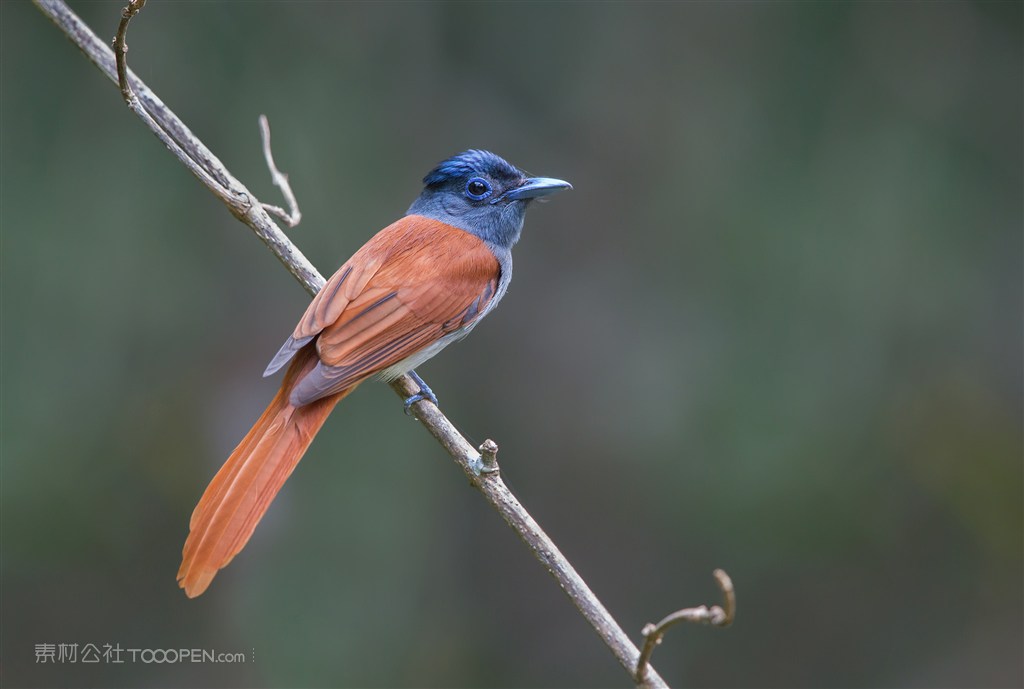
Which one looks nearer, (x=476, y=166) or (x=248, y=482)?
(x=248, y=482)

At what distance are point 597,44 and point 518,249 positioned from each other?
122 cm

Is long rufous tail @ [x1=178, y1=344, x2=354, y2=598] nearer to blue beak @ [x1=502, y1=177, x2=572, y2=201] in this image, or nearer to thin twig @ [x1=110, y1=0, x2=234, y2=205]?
thin twig @ [x1=110, y1=0, x2=234, y2=205]

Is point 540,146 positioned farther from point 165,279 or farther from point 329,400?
point 329,400

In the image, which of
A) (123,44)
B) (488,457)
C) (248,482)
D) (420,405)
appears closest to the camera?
(488,457)

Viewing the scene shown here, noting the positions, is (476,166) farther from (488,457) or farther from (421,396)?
(488,457)

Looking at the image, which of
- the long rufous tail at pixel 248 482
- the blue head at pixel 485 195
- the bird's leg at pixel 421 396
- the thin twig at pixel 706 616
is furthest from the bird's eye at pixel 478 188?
the thin twig at pixel 706 616

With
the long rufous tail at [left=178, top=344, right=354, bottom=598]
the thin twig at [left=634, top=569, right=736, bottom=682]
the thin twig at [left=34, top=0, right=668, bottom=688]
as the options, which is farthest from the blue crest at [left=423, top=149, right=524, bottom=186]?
the thin twig at [left=634, top=569, right=736, bottom=682]

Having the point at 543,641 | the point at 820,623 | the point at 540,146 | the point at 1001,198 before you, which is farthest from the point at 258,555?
the point at 1001,198

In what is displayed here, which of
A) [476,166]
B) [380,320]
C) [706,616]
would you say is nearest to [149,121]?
[380,320]

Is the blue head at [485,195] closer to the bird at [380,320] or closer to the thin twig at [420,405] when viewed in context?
the bird at [380,320]

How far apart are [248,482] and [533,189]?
1.72 metres

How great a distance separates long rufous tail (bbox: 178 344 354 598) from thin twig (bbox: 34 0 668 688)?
292 mm

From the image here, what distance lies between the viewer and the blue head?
429 cm

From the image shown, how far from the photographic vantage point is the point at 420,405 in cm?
343
